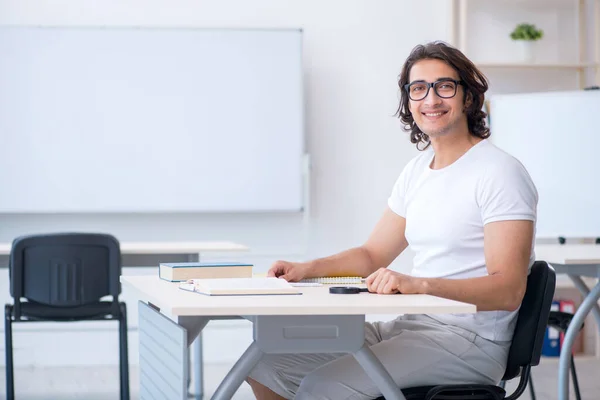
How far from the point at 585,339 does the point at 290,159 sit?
82.1 inches

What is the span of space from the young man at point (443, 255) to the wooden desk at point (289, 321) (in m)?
0.13

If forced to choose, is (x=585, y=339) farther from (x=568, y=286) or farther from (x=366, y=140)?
(x=366, y=140)

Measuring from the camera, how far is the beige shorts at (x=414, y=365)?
1771 mm

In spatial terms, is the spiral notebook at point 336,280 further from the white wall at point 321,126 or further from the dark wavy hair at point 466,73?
the white wall at point 321,126

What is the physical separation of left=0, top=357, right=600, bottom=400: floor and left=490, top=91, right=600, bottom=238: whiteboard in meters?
0.75

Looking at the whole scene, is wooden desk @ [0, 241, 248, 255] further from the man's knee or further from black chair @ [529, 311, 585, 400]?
the man's knee

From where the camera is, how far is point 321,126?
5.15 m

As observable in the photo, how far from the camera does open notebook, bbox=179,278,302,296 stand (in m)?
1.71

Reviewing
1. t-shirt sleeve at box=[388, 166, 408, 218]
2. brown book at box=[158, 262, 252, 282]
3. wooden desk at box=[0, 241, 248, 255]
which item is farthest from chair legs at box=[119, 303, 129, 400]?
t-shirt sleeve at box=[388, 166, 408, 218]

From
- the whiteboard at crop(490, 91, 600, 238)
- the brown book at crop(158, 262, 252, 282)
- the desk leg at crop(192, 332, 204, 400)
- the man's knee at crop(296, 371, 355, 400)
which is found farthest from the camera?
the whiteboard at crop(490, 91, 600, 238)

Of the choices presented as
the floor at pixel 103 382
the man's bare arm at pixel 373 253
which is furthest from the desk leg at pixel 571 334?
the man's bare arm at pixel 373 253

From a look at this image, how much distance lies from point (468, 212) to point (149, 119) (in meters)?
3.22

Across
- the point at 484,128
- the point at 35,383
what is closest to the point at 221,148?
the point at 35,383

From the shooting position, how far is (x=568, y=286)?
495cm
